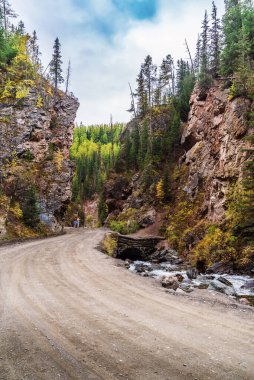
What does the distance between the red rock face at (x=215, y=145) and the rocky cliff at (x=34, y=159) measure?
17.1 metres

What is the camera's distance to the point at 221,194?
26.2 metres

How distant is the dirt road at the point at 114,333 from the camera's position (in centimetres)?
505

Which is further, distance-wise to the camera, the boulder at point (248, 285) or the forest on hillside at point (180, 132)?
the forest on hillside at point (180, 132)

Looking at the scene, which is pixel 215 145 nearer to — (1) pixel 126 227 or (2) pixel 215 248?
(2) pixel 215 248

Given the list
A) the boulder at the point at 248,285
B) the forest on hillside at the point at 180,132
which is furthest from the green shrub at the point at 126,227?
the boulder at the point at 248,285

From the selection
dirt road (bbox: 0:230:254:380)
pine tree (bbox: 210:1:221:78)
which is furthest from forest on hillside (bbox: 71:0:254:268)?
dirt road (bbox: 0:230:254:380)

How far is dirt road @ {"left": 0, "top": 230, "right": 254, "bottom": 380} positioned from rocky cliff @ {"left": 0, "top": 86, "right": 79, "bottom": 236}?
64.2 feet

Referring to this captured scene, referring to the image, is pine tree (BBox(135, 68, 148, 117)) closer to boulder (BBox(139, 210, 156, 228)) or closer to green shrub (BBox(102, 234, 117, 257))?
boulder (BBox(139, 210, 156, 228))

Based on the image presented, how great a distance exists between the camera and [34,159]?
3900 centimetres

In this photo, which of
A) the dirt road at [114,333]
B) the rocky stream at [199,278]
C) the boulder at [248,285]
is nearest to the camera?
the dirt road at [114,333]

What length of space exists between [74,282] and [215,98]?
30.0 m

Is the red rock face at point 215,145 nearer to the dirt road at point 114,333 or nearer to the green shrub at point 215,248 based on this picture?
the green shrub at point 215,248

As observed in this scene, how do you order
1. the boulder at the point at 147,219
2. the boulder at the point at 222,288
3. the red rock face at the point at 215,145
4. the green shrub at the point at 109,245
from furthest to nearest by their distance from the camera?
1. the boulder at the point at 147,219
2. the red rock face at the point at 215,145
3. the green shrub at the point at 109,245
4. the boulder at the point at 222,288

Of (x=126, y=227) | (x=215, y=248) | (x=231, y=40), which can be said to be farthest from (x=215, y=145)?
(x=126, y=227)
